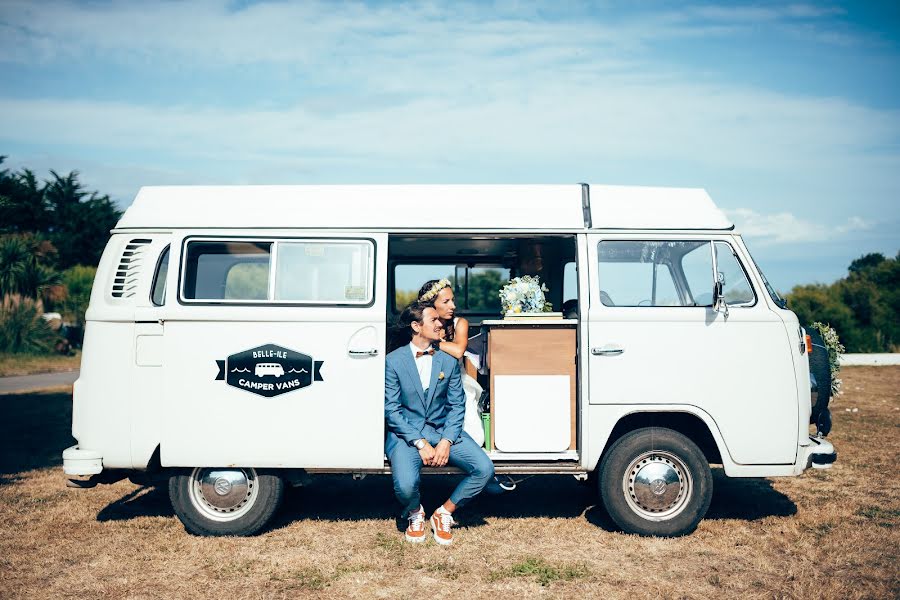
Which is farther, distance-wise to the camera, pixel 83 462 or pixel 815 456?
pixel 815 456

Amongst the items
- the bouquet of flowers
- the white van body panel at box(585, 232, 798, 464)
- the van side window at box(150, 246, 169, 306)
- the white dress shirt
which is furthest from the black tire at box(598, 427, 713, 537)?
the van side window at box(150, 246, 169, 306)

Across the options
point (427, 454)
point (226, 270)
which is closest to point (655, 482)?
point (427, 454)

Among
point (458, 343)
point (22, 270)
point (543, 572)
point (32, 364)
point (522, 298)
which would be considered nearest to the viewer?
point (543, 572)

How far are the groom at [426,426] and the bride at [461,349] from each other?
0.13 meters

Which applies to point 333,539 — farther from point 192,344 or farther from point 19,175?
point 19,175

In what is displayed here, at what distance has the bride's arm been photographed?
6273 mm

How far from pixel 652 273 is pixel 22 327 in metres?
18.4

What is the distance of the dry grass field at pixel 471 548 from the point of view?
16.3 feet

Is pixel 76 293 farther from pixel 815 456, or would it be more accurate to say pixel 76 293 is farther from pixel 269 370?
pixel 815 456

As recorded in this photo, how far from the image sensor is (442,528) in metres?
5.84

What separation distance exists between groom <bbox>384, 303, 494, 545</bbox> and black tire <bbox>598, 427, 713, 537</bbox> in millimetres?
972

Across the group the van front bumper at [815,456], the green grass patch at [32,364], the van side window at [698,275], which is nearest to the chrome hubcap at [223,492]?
the van side window at [698,275]

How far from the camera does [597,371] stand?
5797 millimetres

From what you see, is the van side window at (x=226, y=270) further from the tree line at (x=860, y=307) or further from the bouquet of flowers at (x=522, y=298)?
the tree line at (x=860, y=307)
